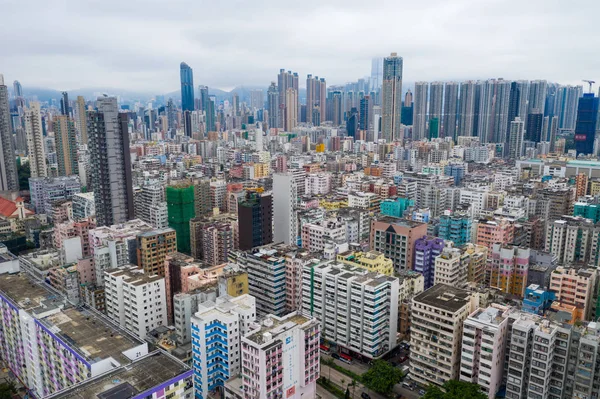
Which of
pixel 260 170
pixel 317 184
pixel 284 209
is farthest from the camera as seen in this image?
pixel 260 170

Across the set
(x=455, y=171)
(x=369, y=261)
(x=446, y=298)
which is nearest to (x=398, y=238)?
(x=369, y=261)

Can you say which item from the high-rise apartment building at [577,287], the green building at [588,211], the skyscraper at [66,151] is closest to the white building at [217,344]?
the high-rise apartment building at [577,287]

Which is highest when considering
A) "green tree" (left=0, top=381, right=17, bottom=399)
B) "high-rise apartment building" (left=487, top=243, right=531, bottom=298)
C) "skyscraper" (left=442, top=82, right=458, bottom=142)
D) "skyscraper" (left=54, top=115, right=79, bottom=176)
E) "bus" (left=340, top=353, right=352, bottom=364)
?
"skyscraper" (left=442, top=82, right=458, bottom=142)

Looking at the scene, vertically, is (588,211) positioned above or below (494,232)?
above

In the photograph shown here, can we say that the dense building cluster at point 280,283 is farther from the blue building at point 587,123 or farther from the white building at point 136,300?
the blue building at point 587,123

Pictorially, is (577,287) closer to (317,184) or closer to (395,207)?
(395,207)

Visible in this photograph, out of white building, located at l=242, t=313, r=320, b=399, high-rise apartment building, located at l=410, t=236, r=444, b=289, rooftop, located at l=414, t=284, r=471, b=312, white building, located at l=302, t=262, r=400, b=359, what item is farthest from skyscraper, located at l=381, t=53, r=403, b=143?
white building, located at l=242, t=313, r=320, b=399

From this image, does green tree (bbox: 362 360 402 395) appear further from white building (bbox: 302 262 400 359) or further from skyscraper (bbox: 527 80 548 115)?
skyscraper (bbox: 527 80 548 115)
